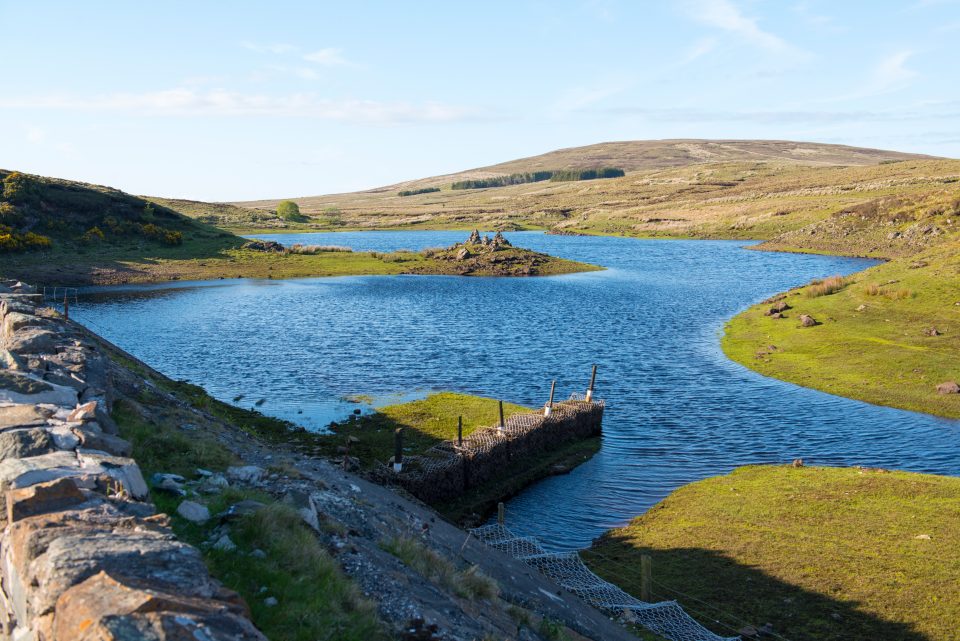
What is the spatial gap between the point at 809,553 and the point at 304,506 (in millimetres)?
16948

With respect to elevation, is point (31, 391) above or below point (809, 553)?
above

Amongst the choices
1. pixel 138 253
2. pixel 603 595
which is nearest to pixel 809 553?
pixel 603 595

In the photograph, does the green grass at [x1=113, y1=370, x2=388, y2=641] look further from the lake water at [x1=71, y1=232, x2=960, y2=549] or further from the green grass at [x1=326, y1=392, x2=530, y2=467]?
the green grass at [x1=326, y1=392, x2=530, y2=467]

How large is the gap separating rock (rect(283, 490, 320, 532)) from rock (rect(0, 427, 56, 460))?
4130 millimetres

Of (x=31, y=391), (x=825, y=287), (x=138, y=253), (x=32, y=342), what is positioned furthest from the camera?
(x=138, y=253)

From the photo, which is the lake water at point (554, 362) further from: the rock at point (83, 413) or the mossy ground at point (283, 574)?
the rock at point (83, 413)

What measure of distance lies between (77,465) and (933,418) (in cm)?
4098

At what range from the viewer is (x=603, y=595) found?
793 inches

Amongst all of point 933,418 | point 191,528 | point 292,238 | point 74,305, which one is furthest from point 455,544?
point 292,238

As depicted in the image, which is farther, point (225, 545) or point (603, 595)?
point (603, 595)

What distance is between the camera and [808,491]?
89.7ft

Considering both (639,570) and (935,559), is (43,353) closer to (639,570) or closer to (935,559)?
(639,570)

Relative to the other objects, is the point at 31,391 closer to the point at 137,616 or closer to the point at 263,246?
the point at 137,616

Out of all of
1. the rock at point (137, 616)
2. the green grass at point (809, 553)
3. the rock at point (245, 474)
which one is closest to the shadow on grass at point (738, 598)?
the green grass at point (809, 553)
